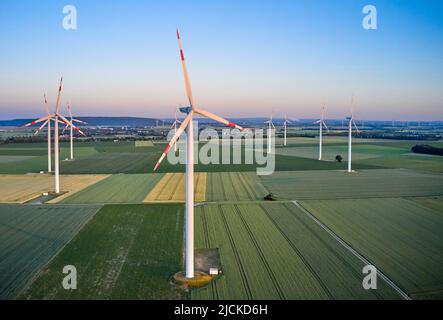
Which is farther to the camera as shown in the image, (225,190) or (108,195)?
(225,190)

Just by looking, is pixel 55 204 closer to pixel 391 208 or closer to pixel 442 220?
pixel 391 208

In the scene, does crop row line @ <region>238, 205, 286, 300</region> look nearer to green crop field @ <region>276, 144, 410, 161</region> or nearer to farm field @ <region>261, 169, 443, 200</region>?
farm field @ <region>261, 169, 443, 200</region>

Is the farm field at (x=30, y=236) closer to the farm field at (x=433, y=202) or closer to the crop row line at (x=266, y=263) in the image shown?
the crop row line at (x=266, y=263)

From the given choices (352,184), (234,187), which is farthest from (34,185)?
(352,184)

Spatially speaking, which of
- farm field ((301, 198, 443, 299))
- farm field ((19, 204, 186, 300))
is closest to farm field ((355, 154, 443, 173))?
farm field ((301, 198, 443, 299))
